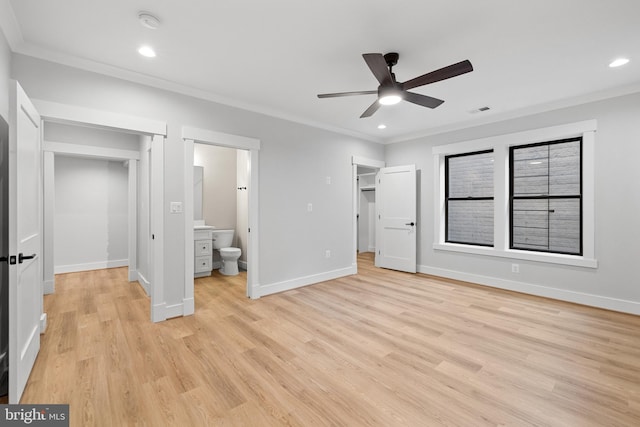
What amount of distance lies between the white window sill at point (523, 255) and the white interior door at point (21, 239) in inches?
202

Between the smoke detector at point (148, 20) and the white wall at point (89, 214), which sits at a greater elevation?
the smoke detector at point (148, 20)

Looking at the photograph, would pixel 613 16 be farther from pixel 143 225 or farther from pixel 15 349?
pixel 143 225

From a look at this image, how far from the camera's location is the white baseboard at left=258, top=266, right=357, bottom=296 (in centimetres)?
407

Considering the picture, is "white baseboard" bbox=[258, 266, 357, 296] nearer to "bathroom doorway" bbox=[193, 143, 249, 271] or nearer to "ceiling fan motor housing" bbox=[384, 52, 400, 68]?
"bathroom doorway" bbox=[193, 143, 249, 271]

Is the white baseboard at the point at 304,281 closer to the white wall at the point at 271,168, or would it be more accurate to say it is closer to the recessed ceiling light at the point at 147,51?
the white wall at the point at 271,168

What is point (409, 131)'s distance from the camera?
533 cm

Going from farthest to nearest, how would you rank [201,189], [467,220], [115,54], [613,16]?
[201,189] < [467,220] < [115,54] < [613,16]

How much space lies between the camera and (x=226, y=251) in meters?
5.11

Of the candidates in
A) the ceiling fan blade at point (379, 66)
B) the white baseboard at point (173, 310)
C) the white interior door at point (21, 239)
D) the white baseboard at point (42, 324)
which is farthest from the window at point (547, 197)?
the white baseboard at point (42, 324)

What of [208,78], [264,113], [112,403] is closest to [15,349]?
[112,403]

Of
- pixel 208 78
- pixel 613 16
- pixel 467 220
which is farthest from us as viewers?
pixel 467 220

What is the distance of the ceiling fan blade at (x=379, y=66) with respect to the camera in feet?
7.04

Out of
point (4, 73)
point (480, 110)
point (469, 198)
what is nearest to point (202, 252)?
point (4, 73)

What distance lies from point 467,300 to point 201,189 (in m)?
4.88
